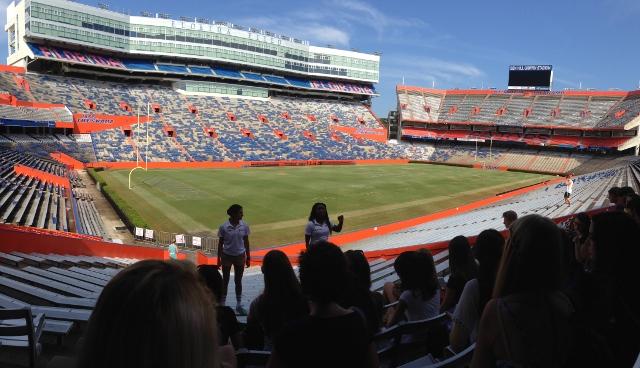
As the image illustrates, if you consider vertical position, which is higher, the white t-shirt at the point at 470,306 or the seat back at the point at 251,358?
the white t-shirt at the point at 470,306

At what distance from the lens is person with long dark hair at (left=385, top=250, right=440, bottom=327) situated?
4.90 m

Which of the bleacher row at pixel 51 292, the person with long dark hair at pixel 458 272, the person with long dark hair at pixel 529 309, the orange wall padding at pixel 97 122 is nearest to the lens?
the person with long dark hair at pixel 529 309

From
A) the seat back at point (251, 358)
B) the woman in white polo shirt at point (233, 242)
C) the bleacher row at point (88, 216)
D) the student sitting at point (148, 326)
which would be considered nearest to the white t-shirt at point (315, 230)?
the woman in white polo shirt at point (233, 242)

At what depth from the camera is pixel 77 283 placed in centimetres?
838

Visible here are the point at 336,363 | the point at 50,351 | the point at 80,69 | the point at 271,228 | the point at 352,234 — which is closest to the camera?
the point at 336,363

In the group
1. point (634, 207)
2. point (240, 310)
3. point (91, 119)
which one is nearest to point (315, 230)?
point (240, 310)

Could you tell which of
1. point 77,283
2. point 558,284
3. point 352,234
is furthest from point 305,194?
point 558,284

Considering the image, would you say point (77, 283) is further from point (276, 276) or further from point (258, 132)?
point (258, 132)

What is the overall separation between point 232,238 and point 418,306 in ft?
16.8

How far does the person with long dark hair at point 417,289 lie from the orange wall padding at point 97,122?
182 feet

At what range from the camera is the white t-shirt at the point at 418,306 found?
16.2 ft

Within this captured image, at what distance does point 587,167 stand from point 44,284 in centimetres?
7338

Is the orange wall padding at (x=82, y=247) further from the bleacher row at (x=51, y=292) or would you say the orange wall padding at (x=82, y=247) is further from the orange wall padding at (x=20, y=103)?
the orange wall padding at (x=20, y=103)

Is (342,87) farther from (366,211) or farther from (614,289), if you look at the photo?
(614,289)
